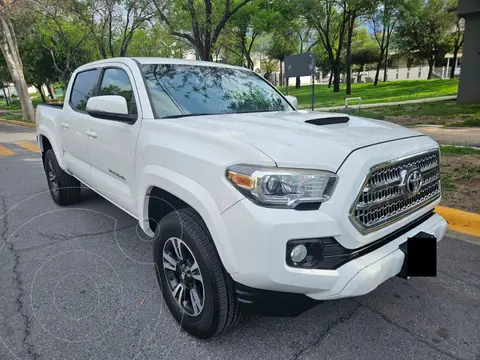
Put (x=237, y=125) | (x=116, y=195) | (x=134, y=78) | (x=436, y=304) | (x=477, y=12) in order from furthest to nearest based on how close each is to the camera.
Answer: (x=477, y=12) < (x=116, y=195) < (x=134, y=78) < (x=436, y=304) < (x=237, y=125)

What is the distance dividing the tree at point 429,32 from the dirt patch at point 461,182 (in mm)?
32264

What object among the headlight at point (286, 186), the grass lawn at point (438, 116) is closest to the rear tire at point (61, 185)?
the headlight at point (286, 186)

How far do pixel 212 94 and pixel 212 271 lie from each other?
1.69m

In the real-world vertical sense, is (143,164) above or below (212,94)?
below

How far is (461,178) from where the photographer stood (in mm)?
4965

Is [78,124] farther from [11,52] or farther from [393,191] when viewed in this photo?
[11,52]

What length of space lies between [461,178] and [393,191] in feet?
11.9

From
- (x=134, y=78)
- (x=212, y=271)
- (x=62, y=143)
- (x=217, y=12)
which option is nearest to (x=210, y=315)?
(x=212, y=271)

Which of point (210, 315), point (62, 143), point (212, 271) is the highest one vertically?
point (62, 143)

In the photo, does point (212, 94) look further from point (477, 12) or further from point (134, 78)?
point (477, 12)

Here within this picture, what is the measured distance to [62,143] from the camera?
14.5ft

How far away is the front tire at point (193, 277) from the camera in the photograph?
2.01 meters

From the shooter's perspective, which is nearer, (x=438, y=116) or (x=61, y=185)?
(x=61, y=185)

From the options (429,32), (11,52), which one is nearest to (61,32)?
(11,52)
